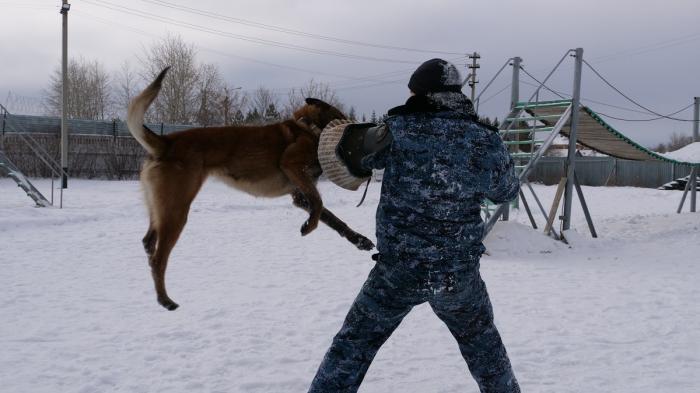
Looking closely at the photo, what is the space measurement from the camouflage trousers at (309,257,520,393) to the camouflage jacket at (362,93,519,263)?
0.40 ft

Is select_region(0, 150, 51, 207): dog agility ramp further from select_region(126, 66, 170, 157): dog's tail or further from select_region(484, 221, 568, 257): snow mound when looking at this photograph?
select_region(126, 66, 170, 157): dog's tail

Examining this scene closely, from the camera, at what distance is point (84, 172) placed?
22531mm

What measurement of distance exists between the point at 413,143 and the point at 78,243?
9.04 metres

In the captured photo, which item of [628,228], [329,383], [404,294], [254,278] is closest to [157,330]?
[254,278]

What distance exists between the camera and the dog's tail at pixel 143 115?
2.84 m

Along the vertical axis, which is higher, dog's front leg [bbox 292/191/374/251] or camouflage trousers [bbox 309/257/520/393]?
dog's front leg [bbox 292/191/374/251]

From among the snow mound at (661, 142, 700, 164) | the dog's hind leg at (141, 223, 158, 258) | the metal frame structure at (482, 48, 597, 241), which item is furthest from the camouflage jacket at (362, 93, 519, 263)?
the snow mound at (661, 142, 700, 164)

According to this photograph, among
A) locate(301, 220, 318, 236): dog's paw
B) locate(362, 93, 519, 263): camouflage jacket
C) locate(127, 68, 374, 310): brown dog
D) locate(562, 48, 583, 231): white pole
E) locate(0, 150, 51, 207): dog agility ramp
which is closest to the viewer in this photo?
locate(362, 93, 519, 263): camouflage jacket

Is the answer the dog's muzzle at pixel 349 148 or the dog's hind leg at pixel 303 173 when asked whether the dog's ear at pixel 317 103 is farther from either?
the dog's muzzle at pixel 349 148

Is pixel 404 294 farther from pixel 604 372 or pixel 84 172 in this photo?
pixel 84 172

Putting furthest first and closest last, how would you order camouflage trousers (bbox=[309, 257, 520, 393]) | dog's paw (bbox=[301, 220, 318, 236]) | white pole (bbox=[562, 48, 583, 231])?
white pole (bbox=[562, 48, 583, 231])
dog's paw (bbox=[301, 220, 318, 236])
camouflage trousers (bbox=[309, 257, 520, 393])

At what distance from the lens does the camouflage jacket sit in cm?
240

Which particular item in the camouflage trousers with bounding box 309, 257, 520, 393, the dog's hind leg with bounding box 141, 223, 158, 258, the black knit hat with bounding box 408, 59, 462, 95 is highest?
the black knit hat with bounding box 408, 59, 462, 95

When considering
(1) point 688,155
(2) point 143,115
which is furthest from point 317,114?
(1) point 688,155
